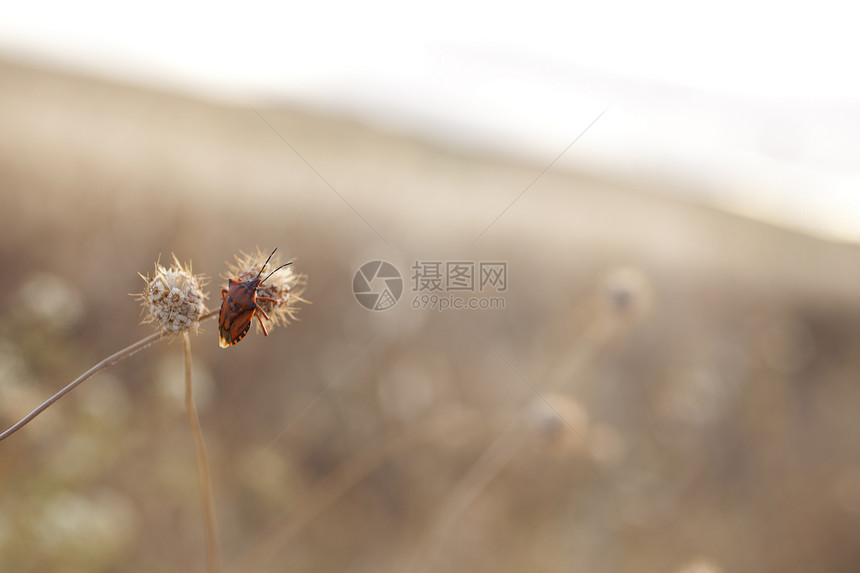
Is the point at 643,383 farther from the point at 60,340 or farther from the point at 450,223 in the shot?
the point at 60,340

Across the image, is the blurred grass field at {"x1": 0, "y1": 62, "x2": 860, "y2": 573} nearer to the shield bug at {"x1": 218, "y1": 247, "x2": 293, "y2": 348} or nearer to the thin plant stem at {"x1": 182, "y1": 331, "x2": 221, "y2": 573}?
the thin plant stem at {"x1": 182, "y1": 331, "x2": 221, "y2": 573}

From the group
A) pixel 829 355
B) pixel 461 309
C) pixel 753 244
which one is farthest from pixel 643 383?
pixel 753 244

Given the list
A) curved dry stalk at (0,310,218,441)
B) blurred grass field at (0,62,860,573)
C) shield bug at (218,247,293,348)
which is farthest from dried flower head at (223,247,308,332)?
blurred grass field at (0,62,860,573)

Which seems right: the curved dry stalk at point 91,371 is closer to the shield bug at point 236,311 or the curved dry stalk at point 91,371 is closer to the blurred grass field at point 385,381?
the shield bug at point 236,311

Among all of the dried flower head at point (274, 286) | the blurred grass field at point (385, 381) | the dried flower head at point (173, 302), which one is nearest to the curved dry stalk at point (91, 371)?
the dried flower head at point (173, 302)

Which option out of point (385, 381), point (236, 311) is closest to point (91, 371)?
point (236, 311)

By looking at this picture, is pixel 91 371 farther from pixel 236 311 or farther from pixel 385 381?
pixel 385 381

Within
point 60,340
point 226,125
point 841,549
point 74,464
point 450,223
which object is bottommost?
point 841,549
